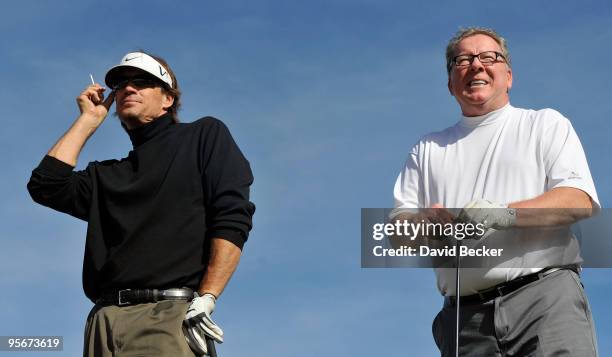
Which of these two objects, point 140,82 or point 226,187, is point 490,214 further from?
point 140,82

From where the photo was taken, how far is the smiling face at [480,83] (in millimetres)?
6375

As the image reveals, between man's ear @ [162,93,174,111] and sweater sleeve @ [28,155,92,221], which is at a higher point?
man's ear @ [162,93,174,111]

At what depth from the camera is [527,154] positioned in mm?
5992

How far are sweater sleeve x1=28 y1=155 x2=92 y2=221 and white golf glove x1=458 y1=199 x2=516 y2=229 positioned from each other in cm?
263

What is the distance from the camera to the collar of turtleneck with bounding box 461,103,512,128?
250 inches

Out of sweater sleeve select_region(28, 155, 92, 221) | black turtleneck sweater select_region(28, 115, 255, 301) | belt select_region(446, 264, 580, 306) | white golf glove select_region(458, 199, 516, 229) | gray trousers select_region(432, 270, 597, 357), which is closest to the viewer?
gray trousers select_region(432, 270, 597, 357)

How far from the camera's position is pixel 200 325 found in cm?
584

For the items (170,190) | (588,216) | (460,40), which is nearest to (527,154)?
(588,216)

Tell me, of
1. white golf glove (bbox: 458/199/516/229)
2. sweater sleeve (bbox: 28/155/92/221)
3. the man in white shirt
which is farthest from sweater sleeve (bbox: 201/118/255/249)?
white golf glove (bbox: 458/199/516/229)

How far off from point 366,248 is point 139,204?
160 centimetres

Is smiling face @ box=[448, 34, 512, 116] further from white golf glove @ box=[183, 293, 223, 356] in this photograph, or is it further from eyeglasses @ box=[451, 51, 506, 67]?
white golf glove @ box=[183, 293, 223, 356]

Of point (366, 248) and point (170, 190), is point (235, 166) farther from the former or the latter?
point (366, 248)

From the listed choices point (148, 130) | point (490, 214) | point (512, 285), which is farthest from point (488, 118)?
point (148, 130)

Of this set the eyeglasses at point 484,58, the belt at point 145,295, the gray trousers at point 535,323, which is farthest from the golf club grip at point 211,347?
the eyeglasses at point 484,58
